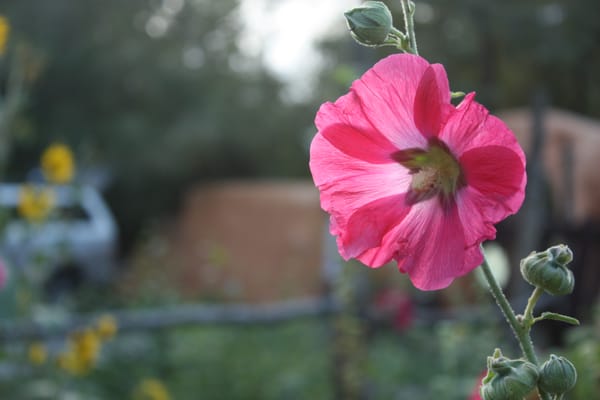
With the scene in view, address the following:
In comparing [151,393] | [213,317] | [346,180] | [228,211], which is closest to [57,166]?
[151,393]

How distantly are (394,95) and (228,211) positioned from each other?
32.0 ft

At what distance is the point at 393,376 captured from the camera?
4016mm

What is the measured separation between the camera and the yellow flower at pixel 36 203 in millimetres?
2459

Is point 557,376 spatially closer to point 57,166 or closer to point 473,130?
Result: point 473,130

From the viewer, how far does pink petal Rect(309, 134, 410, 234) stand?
552mm

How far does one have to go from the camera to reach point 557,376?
1.46 feet

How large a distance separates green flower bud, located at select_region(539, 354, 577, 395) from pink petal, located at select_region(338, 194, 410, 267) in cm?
13

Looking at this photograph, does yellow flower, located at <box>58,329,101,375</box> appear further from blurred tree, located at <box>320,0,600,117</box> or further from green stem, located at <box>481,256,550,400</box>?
blurred tree, located at <box>320,0,600,117</box>

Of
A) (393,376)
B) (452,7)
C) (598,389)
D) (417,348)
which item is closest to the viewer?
(598,389)

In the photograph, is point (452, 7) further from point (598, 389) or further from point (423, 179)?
point (423, 179)

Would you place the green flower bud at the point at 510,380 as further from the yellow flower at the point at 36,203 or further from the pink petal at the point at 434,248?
the yellow flower at the point at 36,203

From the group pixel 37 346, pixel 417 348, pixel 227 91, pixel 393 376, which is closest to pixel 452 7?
pixel 227 91

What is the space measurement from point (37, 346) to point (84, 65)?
7.64 m

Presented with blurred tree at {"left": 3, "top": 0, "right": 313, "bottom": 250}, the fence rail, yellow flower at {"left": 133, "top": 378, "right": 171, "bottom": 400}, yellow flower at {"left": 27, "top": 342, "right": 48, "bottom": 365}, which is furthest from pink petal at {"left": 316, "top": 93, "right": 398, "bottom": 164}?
blurred tree at {"left": 3, "top": 0, "right": 313, "bottom": 250}
